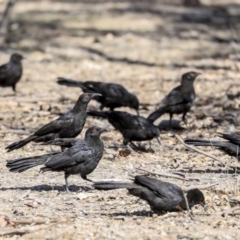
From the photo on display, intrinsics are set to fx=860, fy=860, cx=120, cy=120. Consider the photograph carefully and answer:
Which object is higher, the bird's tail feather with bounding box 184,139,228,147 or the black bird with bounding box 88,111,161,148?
the bird's tail feather with bounding box 184,139,228,147

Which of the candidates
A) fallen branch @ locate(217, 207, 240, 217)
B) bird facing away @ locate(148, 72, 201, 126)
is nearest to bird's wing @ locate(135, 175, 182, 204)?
fallen branch @ locate(217, 207, 240, 217)

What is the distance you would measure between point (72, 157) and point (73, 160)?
0.05 meters

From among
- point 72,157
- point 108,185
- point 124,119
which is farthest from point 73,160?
point 124,119

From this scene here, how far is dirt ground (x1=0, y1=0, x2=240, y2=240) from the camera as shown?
347 inches

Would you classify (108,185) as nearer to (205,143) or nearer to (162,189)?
(162,189)

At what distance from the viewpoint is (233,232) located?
27.9ft

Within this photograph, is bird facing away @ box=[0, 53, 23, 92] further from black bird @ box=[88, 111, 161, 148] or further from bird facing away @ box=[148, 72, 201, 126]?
black bird @ box=[88, 111, 161, 148]

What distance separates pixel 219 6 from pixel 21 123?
80.7ft

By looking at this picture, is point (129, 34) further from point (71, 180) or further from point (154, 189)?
point (154, 189)

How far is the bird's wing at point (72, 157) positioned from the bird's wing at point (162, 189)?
4.60 feet

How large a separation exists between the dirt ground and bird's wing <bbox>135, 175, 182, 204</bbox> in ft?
0.71

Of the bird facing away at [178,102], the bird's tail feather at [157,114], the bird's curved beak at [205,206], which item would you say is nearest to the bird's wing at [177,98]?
the bird facing away at [178,102]

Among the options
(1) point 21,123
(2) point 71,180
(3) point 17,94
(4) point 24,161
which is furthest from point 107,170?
(3) point 17,94

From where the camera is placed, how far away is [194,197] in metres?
9.02
